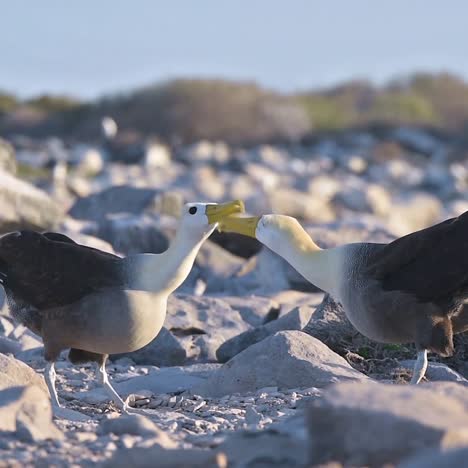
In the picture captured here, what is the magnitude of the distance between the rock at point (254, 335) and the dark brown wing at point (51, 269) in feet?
6.19

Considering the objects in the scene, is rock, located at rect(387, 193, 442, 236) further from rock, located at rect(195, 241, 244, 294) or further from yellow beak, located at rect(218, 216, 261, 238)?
yellow beak, located at rect(218, 216, 261, 238)

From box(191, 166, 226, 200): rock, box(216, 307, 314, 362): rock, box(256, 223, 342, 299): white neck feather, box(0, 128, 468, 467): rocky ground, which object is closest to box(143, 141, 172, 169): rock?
box(191, 166, 226, 200): rock

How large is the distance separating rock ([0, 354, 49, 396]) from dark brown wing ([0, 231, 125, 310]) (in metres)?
0.64

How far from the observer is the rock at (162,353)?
9.58 metres

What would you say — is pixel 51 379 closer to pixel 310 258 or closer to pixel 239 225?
pixel 239 225

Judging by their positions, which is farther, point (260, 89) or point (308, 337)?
point (260, 89)

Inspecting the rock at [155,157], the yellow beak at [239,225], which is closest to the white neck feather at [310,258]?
the yellow beak at [239,225]

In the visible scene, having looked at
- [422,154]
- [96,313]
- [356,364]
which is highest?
[96,313]

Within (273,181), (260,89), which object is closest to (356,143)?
(260,89)

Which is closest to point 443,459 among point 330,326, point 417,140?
point 330,326

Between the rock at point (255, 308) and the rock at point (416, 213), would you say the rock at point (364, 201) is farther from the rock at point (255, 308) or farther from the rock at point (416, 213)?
the rock at point (255, 308)

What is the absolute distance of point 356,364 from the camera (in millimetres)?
8820

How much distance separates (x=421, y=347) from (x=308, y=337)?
2.83 feet

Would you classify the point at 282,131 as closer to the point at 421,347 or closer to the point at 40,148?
the point at 40,148
